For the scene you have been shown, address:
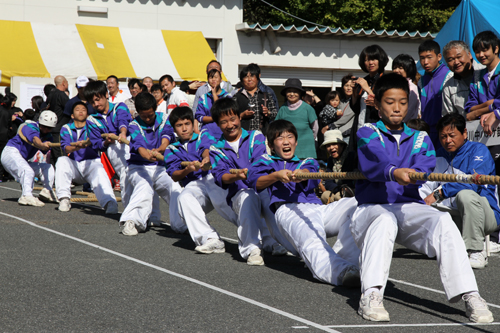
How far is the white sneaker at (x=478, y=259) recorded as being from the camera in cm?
520

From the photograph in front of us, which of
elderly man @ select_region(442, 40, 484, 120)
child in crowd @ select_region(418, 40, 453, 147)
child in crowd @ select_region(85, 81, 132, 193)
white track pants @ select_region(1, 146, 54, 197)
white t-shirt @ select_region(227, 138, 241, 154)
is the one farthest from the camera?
white track pants @ select_region(1, 146, 54, 197)

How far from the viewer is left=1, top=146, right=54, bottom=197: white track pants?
922cm

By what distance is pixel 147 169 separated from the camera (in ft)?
24.8

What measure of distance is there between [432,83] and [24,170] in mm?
5975

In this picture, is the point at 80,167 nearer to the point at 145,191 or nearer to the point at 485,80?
the point at 145,191

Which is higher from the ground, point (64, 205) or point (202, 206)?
point (202, 206)

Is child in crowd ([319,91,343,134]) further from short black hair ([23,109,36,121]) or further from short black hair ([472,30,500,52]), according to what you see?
short black hair ([23,109,36,121])

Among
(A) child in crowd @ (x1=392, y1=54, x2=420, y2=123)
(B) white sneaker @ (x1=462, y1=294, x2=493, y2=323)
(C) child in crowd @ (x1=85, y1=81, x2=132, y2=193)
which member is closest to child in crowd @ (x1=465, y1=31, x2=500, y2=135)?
(A) child in crowd @ (x1=392, y1=54, x2=420, y2=123)

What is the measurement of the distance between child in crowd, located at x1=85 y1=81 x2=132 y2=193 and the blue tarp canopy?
4681 millimetres

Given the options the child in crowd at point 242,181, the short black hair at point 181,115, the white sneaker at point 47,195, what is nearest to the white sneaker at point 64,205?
the white sneaker at point 47,195

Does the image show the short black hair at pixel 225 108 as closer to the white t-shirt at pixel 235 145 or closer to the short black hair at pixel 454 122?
the white t-shirt at pixel 235 145

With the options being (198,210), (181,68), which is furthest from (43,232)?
(181,68)

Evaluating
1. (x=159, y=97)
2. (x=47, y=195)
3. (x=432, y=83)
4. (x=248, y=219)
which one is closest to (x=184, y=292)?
(x=248, y=219)

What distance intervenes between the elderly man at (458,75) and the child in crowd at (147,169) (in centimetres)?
314
